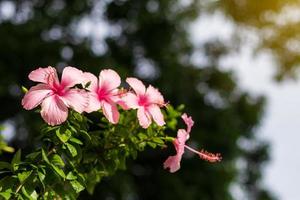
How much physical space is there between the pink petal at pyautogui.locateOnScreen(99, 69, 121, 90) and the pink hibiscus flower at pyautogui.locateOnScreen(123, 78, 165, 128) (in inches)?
1.4

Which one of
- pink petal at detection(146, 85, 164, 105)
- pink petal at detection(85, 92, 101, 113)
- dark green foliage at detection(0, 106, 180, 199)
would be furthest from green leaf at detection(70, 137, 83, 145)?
pink petal at detection(146, 85, 164, 105)

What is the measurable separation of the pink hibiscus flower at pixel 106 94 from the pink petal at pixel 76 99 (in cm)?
3

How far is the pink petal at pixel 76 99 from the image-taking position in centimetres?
142

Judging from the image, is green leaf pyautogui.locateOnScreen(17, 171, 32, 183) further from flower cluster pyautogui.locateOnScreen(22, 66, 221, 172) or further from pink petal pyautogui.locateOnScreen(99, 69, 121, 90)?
pink petal pyautogui.locateOnScreen(99, 69, 121, 90)

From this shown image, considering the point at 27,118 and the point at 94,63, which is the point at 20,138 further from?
the point at 94,63

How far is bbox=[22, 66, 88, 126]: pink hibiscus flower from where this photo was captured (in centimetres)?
140

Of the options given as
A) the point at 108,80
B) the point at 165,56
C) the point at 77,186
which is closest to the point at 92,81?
the point at 108,80

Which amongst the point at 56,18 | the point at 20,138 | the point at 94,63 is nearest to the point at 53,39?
the point at 56,18

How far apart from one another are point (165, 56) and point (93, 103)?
1068 cm

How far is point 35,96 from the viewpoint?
1.43 meters

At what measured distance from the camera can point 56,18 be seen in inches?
438

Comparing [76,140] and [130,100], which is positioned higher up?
[130,100]

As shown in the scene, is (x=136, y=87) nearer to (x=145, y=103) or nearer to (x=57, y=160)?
(x=145, y=103)

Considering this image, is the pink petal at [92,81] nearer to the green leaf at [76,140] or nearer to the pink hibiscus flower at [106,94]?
the pink hibiscus flower at [106,94]
